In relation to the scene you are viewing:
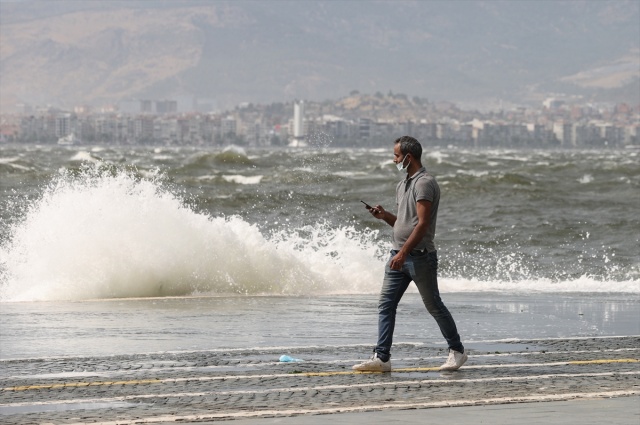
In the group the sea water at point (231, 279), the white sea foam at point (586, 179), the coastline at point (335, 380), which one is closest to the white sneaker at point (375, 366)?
the coastline at point (335, 380)

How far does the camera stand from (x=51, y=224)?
20000mm

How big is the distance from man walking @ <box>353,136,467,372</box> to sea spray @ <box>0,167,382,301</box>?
27.3 feet

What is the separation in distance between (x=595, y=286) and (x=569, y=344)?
31.9 ft

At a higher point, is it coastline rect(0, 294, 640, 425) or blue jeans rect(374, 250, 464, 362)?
blue jeans rect(374, 250, 464, 362)

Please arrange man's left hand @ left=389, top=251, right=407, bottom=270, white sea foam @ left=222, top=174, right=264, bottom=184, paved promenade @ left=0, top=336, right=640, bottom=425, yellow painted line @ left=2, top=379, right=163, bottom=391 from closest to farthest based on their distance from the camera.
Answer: paved promenade @ left=0, top=336, right=640, bottom=425 → yellow painted line @ left=2, top=379, right=163, bottom=391 → man's left hand @ left=389, top=251, right=407, bottom=270 → white sea foam @ left=222, top=174, right=264, bottom=184

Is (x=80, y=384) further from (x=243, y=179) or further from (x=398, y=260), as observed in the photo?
(x=243, y=179)

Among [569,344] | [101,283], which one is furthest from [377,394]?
[101,283]

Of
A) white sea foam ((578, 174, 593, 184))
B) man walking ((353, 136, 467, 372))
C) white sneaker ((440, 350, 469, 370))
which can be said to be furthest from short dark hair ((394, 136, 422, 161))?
white sea foam ((578, 174, 593, 184))

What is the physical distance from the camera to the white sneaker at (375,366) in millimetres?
10117

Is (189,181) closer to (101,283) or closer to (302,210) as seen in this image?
(302,210)

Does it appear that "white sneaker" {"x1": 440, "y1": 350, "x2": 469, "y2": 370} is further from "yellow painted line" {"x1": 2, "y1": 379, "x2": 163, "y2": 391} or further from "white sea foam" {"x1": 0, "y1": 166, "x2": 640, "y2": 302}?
"white sea foam" {"x1": 0, "y1": 166, "x2": 640, "y2": 302}

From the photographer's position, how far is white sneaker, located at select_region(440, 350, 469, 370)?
404 inches

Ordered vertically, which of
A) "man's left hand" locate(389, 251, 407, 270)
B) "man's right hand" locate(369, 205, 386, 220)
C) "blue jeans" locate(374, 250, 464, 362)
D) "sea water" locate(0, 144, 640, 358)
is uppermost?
"man's right hand" locate(369, 205, 386, 220)

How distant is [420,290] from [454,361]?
55 cm
